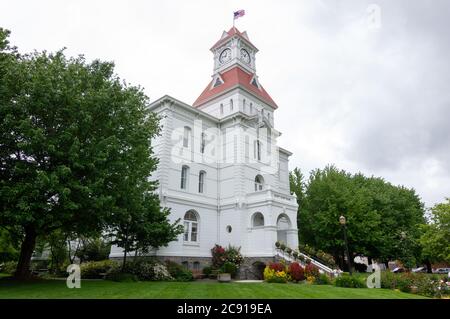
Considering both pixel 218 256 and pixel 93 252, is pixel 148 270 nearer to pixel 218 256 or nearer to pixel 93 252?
pixel 218 256

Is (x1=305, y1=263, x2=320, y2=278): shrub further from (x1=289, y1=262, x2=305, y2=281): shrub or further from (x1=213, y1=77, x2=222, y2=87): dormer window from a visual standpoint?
(x1=213, y1=77, x2=222, y2=87): dormer window

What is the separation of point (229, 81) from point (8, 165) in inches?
931

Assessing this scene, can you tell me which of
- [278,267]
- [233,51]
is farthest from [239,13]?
[278,267]

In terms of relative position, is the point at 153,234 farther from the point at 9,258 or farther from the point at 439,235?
the point at 439,235

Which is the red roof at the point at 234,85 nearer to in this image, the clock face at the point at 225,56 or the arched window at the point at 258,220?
the clock face at the point at 225,56

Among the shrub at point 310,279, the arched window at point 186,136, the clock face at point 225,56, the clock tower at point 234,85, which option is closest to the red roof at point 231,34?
the clock tower at point 234,85

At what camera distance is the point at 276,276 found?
67.2 feet

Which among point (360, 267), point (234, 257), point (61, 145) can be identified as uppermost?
point (61, 145)

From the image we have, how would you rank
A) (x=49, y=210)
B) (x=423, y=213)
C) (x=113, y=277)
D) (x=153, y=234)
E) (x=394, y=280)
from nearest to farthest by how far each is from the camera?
(x=49, y=210) → (x=394, y=280) → (x=113, y=277) → (x=153, y=234) → (x=423, y=213)

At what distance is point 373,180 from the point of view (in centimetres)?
4478

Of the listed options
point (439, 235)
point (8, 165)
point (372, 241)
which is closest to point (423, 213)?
point (372, 241)

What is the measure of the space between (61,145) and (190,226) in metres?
14.6

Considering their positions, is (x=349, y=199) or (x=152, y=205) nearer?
(x=152, y=205)

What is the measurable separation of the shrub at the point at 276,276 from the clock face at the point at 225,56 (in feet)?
80.7
